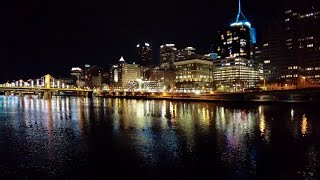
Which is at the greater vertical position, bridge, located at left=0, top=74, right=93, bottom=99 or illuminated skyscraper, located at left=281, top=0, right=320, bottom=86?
illuminated skyscraper, located at left=281, top=0, right=320, bottom=86

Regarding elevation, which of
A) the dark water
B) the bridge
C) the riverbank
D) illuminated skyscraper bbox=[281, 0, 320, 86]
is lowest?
the dark water

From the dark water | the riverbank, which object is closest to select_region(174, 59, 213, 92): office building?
the riverbank

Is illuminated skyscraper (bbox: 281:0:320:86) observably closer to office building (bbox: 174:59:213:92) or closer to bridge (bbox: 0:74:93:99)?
office building (bbox: 174:59:213:92)

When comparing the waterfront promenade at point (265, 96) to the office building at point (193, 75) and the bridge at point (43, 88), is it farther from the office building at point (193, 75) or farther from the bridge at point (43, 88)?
the bridge at point (43, 88)

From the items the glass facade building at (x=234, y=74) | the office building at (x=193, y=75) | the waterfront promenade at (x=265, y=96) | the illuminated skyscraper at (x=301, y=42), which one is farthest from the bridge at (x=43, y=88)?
the illuminated skyscraper at (x=301, y=42)

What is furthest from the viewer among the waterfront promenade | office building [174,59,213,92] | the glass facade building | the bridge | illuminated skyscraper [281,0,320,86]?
office building [174,59,213,92]

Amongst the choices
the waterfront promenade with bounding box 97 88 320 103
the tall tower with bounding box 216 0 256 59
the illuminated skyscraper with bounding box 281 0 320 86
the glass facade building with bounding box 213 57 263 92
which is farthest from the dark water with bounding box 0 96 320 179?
the tall tower with bounding box 216 0 256 59

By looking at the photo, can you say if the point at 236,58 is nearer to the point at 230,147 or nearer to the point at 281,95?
the point at 281,95

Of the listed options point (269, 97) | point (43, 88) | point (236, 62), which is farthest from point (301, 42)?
point (43, 88)

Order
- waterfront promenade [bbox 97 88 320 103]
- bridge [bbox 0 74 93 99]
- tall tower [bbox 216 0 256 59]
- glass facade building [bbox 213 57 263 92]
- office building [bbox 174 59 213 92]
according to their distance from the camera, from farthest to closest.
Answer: tall tower [bbox 216 0 256 59], office building [bbox 174 59 213 92], glass facade building [bbox 213 57 263 92], bridge [bbox 0 74 93 99], waterfront promenade [bbox 97 88 320 103]

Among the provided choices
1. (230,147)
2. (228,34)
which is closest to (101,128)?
(230,147)

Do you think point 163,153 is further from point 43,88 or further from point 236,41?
point 236,41

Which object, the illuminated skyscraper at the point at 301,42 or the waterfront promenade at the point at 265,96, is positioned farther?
the illuminated skyscraper at the point at 301,42

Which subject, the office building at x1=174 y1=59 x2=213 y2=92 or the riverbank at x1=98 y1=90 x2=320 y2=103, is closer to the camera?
the riverbank at x1=98 y1=90 x2=320 y2=103
